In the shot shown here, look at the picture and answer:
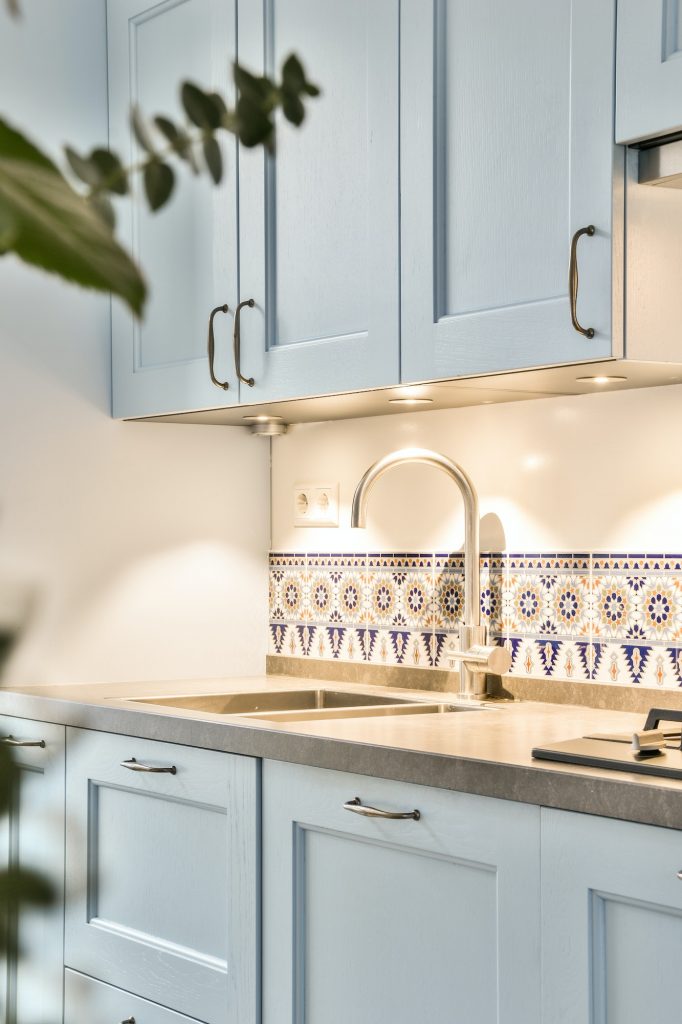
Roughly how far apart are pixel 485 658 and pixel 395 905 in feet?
1.93

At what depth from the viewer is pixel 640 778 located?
1.39 meters

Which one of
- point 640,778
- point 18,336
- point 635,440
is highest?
point 18,336

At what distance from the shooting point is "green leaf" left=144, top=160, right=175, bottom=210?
0.15m

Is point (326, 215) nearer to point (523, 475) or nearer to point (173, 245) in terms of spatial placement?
point (173, 245)

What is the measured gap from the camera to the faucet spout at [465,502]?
7.33 feet

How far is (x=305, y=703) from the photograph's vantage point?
252 centimetres

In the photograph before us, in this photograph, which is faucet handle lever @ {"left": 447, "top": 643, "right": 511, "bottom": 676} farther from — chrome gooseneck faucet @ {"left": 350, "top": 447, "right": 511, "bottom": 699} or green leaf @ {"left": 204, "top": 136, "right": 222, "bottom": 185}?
green leaf @ {"left": 204, "top": 136, "right": 222, "bottom": 185}

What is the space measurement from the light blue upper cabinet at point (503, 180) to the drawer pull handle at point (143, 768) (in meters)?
0.72

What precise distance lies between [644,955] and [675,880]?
104 millimetres

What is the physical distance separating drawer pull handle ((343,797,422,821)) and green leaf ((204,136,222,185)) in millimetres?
1523

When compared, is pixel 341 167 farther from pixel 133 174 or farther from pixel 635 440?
pixel 133 174

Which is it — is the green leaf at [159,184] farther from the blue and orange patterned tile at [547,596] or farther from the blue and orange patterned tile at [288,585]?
the blue and orange patterned tile at [288,585]

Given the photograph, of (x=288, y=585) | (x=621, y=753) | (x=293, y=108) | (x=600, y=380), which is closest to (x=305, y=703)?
(x=288, y=585)

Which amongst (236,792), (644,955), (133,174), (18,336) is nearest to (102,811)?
(236,792)
